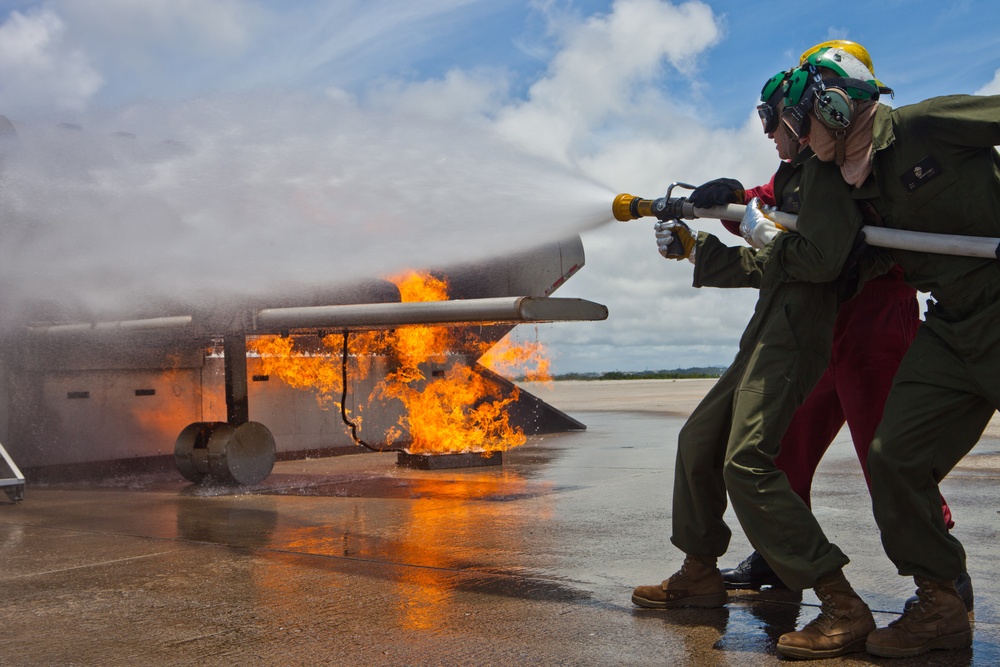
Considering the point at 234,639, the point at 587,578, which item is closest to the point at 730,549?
the point at 587,578

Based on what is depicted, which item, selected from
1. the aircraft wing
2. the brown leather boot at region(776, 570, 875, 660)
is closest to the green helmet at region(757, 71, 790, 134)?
the brown leather boot at region(776, 570, 875, 660)

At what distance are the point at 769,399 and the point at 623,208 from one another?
3.80 feet

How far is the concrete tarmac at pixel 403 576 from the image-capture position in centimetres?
311

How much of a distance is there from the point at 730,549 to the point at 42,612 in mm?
3094

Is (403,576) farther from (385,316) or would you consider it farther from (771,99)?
(385,316)

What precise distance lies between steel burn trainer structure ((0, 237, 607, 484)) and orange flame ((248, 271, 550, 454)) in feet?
0.92

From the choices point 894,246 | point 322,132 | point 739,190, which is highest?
point 322,132

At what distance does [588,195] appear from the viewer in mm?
4648

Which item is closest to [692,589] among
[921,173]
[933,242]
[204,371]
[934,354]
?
[934,354]

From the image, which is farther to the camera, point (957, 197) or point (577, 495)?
point (577, 495)

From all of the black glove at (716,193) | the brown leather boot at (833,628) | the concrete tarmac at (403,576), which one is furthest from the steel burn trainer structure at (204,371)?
the brown leather boot at (833,628)

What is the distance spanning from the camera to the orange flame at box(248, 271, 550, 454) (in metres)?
9.64

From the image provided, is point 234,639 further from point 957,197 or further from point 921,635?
point 957,197

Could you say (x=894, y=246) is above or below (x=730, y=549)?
above
